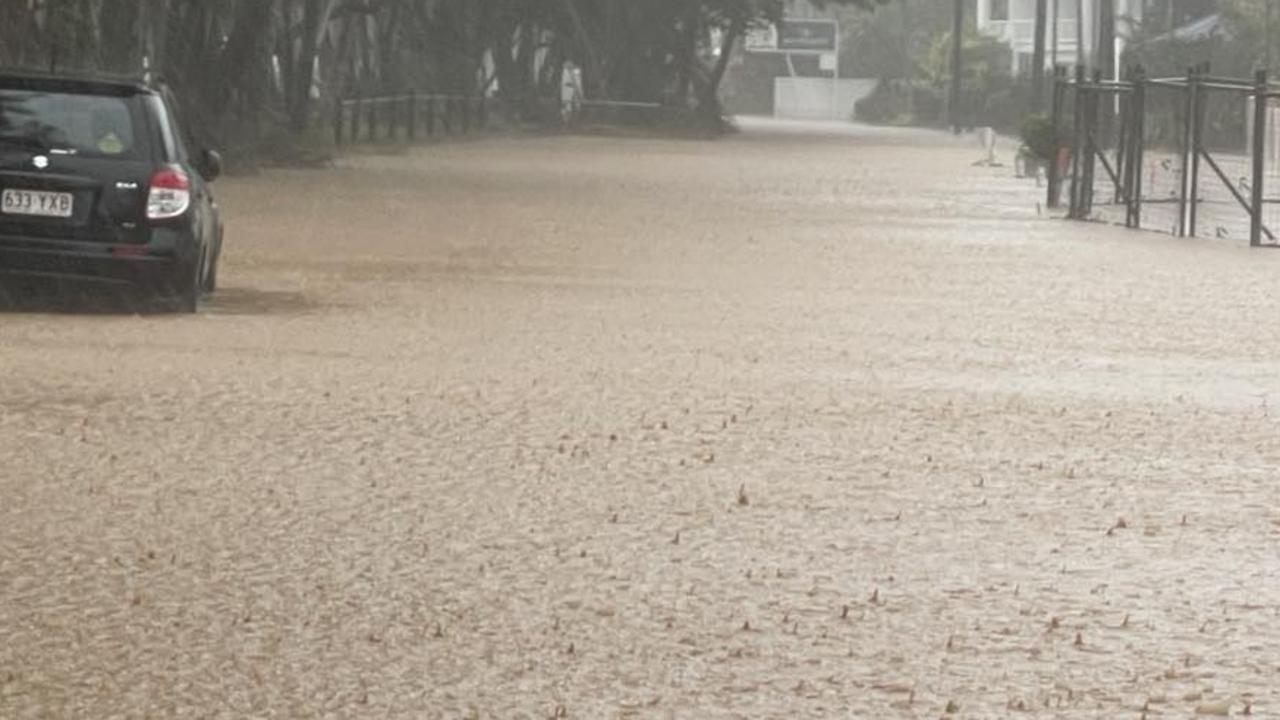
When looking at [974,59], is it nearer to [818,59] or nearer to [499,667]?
[818,59]

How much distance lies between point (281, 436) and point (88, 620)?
450cm

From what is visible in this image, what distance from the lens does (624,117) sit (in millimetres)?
87625

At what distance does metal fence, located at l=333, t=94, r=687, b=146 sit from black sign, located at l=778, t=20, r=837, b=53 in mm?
93517

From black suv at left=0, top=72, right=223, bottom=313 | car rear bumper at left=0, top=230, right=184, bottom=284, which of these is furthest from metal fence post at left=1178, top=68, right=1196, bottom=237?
car rear bumper at left=0, top=230, right=184, bottom=284

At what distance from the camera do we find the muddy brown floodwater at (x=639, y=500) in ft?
29.2

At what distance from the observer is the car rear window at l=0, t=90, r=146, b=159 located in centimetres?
2008

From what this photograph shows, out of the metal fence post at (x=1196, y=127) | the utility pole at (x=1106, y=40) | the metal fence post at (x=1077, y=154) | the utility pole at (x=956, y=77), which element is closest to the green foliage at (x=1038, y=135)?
the metal fence post at (x=1077, y=154)

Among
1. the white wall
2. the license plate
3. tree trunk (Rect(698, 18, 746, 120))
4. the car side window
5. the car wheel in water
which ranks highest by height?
the car side window

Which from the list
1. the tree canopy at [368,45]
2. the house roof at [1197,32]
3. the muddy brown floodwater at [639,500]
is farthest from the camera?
the house roof at [1197,32]

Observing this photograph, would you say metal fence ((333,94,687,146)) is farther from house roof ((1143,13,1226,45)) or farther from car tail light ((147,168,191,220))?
car tail light ((147,168,191,220))

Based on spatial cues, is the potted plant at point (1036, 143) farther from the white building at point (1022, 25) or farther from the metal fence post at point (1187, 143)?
the white building at point (1022, 25)

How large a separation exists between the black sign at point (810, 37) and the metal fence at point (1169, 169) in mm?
132008

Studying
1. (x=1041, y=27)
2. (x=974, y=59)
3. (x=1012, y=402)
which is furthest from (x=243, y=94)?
(x=974, y=59)

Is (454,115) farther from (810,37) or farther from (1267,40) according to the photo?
(810,37)
